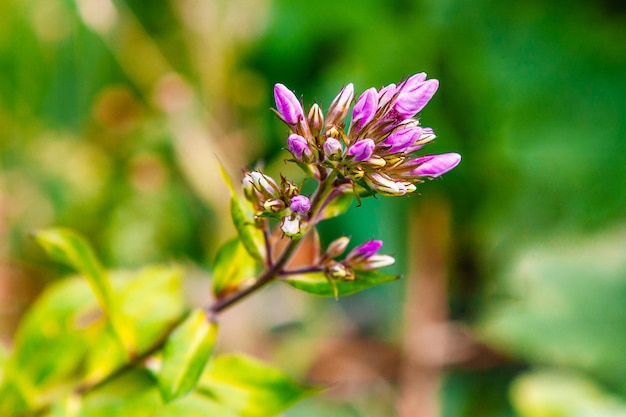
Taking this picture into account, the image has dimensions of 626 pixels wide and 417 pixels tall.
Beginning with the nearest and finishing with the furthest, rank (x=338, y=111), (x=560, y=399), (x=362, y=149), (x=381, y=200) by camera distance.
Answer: (x=362, y=149) → (x=338, y=111) → (x=560, y=399) → (x=381, y=200)

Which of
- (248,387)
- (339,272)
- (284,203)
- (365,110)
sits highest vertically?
(365,110)

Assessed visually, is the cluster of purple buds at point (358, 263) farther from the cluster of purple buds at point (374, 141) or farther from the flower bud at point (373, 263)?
the cluster of purple buds at point (374, 141)

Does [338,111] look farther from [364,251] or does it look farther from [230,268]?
[230,268]

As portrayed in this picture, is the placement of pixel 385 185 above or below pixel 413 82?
below

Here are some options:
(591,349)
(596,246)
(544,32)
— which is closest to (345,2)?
(544,32)

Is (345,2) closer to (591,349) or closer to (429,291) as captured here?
(429,291)

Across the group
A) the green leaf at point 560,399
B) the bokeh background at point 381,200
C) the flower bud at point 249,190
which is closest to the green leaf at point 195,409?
the flower bud at point 249,190

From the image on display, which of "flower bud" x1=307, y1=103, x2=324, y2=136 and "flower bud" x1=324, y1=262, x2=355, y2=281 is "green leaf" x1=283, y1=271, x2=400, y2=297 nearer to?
"flower bud" x1=324, y1=262, x2=355, y2=281

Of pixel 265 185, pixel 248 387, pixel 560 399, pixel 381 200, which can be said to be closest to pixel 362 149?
pixel 265 185
